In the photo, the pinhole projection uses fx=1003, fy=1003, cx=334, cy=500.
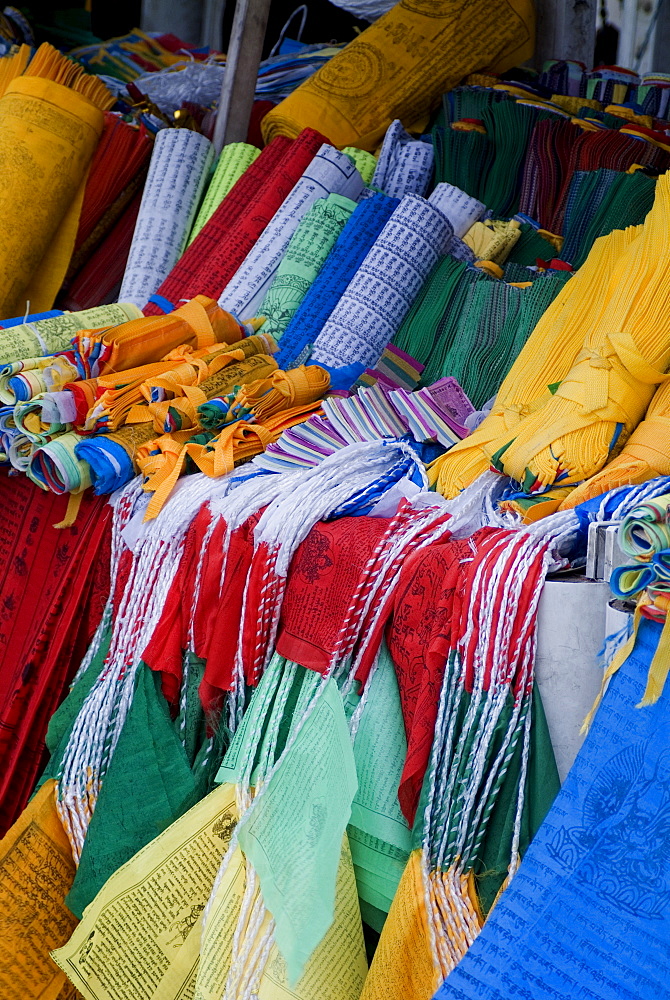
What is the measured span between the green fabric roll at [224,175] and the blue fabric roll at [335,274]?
527 millimetres

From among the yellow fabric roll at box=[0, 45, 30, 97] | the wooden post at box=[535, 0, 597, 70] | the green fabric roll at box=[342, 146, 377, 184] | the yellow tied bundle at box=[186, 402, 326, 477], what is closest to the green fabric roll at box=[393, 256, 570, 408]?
the yellow tied bundle at box=[186, 402, 326, 477]

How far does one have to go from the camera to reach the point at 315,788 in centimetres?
142

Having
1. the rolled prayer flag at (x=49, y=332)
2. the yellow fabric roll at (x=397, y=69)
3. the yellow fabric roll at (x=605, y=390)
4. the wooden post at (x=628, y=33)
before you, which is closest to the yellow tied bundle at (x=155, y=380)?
the rolled prayer flag at (x=49, y=332)

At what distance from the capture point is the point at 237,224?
279 cm

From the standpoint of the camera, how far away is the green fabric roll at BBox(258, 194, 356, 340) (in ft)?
8.32

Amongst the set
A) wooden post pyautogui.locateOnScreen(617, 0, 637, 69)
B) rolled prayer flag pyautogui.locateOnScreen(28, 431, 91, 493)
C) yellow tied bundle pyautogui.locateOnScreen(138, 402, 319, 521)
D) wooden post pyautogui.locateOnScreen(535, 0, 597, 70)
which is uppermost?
wooden post pyautogui.locateOnScreen(617, 0, 637, 69)

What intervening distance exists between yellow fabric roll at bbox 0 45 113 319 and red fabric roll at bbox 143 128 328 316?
1.30 feet

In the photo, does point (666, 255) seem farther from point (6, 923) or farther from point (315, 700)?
point (6, 923)

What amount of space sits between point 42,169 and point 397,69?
1.10 m

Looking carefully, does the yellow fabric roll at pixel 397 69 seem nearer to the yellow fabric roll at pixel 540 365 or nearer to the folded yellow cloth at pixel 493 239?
the folded yellow cloth at pixel 493 239

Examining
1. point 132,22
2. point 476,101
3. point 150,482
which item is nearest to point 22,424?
point 150,482

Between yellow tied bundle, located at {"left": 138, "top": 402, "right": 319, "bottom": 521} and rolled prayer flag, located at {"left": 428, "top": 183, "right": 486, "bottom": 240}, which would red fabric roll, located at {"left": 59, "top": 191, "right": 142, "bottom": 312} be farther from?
yellow tied bundle, located at {"left": 138, "top": 402, "right": 319, "bottom": 521}

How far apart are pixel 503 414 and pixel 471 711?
2.41 feet

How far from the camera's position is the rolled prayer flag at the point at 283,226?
8.60ft
